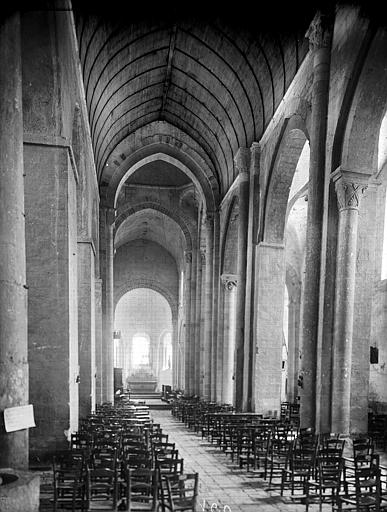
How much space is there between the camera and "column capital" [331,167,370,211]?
12422 mm

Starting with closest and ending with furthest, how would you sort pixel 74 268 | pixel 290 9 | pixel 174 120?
pixel 74 268, pixel 290 9, pixel 174 120

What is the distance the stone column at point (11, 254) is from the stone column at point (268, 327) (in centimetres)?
1273

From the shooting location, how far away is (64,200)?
36.1 ft

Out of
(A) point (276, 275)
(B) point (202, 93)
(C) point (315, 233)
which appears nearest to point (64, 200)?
(C) point (315, 233)

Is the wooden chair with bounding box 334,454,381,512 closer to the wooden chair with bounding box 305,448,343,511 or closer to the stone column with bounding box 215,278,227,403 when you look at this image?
the wooden chair with bounding box 305,448,343,511

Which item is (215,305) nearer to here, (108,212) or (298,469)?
(108,212)

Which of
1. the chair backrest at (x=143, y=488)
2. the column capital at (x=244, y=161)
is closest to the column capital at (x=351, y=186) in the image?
the chair backrest at (x=143, y=488)

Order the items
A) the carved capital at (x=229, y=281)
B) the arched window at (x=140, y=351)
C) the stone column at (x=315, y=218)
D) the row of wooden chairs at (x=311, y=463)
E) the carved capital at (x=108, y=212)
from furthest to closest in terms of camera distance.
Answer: the arched window at (x=140, y=351)
the carved capital at (x=108, y=212)
the carved capital at (x=229, y=281)
the stone column at (x=315, y=218)
the row of wooden chairs at (x=311, y=463)

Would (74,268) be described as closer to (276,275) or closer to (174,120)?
(276,275)

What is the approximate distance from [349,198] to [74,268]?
257 inches

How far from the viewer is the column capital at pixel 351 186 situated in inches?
489

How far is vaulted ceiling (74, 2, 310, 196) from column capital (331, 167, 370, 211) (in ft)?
15.9

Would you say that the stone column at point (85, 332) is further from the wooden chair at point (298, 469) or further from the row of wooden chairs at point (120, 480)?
the wooden chair at point (298, 469)

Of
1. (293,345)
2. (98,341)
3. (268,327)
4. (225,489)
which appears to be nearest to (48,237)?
(225,489)
